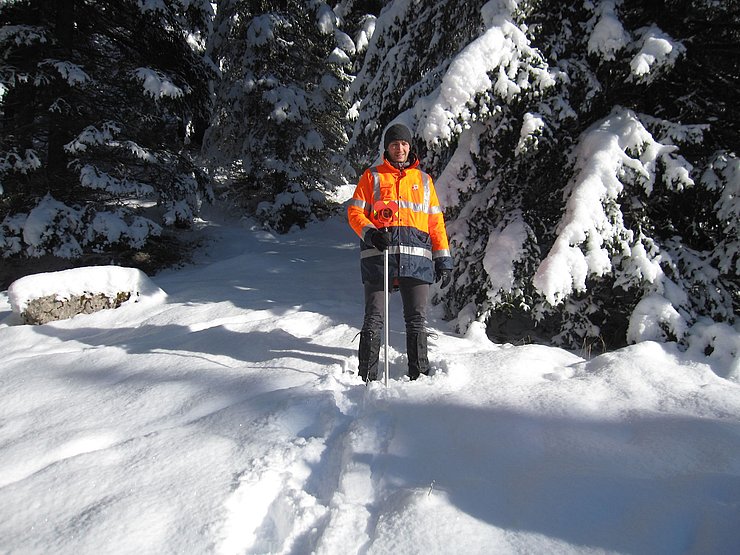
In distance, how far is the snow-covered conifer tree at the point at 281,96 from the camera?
38.7 ft

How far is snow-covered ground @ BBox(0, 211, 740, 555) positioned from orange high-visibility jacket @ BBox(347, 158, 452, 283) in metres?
0.88

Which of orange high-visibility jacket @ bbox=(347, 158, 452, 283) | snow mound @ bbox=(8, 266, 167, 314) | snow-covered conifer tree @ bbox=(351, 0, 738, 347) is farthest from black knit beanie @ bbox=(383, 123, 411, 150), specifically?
snow mound @ bbox=(8, 266, 167, 314)

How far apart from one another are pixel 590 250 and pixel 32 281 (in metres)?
6.91

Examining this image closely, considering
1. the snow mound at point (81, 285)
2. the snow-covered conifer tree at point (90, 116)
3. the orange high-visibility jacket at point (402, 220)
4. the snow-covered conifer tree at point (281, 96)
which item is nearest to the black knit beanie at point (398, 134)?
the orange high-visibility jacket at point (402, 220)

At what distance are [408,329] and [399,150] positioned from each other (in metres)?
1.48

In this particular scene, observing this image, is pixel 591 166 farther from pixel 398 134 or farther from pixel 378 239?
pixel 378 239

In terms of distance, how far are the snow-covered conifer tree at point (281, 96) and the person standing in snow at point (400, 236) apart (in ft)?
26.7

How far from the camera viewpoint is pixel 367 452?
2660mm

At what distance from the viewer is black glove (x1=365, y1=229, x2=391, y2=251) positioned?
3517 mm

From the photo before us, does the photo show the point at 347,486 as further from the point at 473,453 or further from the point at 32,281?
the point at 32,281

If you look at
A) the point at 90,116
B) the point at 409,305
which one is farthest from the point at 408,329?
the point at 90,116

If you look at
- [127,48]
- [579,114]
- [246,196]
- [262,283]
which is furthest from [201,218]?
[579,114]

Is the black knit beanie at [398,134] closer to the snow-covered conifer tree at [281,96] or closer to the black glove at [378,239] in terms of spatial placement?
the black glove at [378,239]

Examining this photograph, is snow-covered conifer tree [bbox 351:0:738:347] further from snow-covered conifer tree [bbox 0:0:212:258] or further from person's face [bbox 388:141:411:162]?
snow-covered conifer tree [bbox 0:0:212:258]
